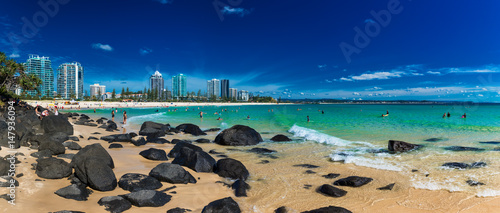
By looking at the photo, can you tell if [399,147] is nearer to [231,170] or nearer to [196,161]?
[231,170]

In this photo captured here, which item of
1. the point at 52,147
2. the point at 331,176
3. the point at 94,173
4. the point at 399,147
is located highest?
the point at 52,147

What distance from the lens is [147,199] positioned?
240 inches

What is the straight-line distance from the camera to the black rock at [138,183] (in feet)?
23.2

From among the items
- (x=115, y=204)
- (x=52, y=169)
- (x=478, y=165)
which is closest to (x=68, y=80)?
(x=52, y=169)

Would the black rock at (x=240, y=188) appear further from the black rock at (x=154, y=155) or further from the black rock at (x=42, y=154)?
the black rock at (x=42, y=154)

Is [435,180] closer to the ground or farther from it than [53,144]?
closer to the ground

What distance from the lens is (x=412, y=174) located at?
9172 millimetres

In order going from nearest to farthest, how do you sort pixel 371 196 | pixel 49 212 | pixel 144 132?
pixel 49 212, pixel 371 196, pixel 144 132

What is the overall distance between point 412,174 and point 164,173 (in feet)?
29.1

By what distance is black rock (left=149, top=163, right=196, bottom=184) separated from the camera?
792 cm

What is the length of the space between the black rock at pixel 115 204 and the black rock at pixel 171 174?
1.90m

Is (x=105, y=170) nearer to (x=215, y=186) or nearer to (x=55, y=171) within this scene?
(x=55, y=171)

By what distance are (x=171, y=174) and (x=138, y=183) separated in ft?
3.48

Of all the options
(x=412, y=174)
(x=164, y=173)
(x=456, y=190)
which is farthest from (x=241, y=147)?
(x=456, y=190)
